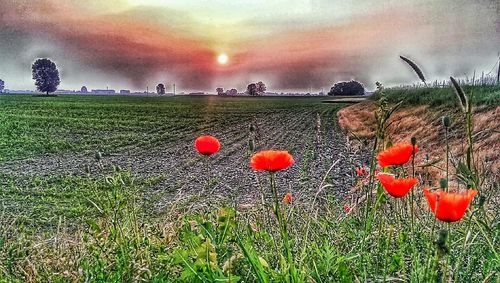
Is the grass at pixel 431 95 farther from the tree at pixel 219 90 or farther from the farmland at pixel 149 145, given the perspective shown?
the tree at pixel 219 90

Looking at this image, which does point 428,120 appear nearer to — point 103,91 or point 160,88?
point 160,88

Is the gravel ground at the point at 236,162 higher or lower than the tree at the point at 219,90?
lower

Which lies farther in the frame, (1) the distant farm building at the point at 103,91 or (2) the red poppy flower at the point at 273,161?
(1) the distant farm building at the point at 103,91

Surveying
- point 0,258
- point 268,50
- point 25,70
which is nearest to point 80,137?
point 25,70

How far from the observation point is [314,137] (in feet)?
7.15

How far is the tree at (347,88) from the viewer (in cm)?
210

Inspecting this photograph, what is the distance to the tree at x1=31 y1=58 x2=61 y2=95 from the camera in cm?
208

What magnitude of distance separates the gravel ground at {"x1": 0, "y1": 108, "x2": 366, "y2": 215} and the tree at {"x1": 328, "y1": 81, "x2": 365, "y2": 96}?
114mm

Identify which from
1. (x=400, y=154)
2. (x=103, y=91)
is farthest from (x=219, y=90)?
(x=400, y=154)

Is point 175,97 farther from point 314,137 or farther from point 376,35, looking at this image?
point 376,35

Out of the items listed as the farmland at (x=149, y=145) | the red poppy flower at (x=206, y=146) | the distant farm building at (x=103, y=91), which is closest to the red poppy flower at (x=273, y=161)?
the red poppy flower at (x=206, y=146)

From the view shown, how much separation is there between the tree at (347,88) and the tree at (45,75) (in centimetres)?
109

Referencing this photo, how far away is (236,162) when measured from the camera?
2.16 m

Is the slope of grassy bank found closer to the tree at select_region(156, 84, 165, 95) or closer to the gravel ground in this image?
the gravel ground
